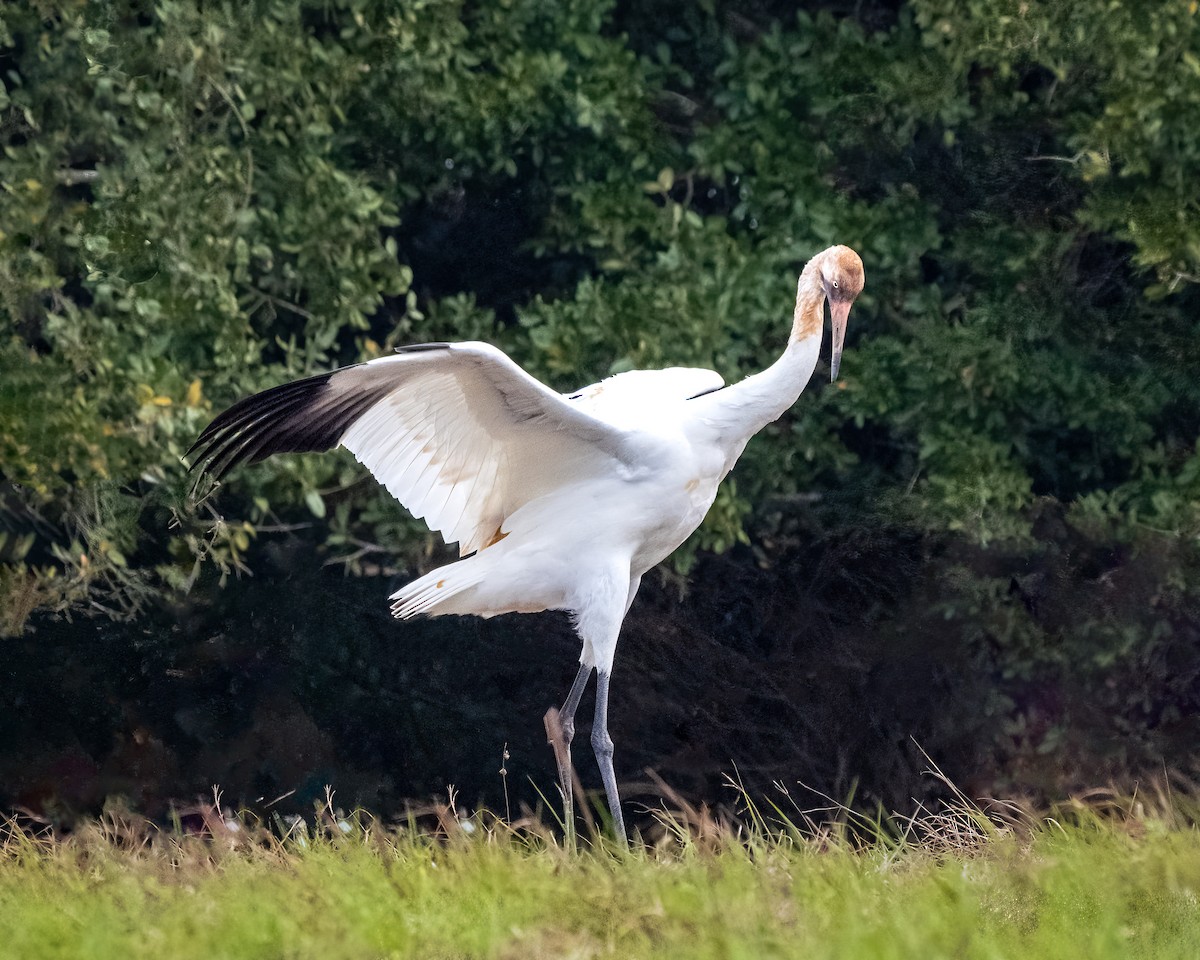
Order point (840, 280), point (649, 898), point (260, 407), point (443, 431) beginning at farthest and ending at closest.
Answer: point (840, 280)
point (443, 431)
point (260, 407)
point (649, 898)

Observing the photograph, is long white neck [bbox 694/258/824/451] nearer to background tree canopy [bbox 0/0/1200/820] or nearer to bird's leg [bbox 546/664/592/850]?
bird's leg [bbox 546/664/592/850]

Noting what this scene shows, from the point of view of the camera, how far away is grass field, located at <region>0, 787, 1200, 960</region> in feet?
13.0

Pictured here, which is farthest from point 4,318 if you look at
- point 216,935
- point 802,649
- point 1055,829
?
point 1055,829

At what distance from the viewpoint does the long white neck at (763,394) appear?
6066mm

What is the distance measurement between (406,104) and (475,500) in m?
2.99

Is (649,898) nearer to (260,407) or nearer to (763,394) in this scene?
(260,407)

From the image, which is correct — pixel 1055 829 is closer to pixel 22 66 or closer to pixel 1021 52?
pixel 1021 52

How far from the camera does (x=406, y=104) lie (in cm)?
850

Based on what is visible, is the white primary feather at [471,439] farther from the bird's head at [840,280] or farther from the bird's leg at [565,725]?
the bird's head at [840,280]

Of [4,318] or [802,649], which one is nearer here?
[4,318]

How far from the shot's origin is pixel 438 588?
611 cm

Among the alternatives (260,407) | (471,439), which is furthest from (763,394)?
(260,407)

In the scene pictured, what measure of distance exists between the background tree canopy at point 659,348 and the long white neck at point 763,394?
195cm

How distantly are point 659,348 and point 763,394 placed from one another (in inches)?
84.4
